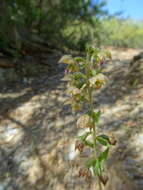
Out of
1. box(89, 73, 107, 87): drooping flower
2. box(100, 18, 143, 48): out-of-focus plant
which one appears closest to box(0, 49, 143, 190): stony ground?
box(89, 73, 107, 87): drooping flower

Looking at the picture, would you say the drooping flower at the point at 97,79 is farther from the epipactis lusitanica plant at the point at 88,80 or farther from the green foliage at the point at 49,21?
the green foliage at the point at 49,21

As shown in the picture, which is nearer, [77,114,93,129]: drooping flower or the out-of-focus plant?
[77,114,93,129]: drooping flower

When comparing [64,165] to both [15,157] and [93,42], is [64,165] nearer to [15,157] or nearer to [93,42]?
[15,157]

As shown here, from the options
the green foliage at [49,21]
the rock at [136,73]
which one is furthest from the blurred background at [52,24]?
the rock at [136,73]

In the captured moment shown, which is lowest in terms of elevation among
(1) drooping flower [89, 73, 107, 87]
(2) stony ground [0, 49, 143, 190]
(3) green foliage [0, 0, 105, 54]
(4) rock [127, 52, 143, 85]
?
(2) stony ground [0, 49, 143, 190]

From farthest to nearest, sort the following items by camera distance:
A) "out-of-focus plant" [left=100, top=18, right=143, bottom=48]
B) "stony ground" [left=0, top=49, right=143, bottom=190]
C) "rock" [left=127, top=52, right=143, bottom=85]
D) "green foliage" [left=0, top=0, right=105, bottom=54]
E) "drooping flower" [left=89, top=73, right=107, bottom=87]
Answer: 1. "out-of-focus plant" [left=100, top=18, right=143, bottom=48]
2. "green foliage" [left=0, top=0, right=105, bottom=54]
3. "rock" [left=127, top=52, right=143, bottom=85]
4. "stony ground" [left=0, top=49, right=143, bottom=190]
5. "drooping flower" [left=89, top=73, right=107, bottom=87]

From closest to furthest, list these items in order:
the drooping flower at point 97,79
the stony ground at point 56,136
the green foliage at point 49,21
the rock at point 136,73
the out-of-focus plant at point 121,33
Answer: the drooping flower at point 97,79, the stony ground at point 56,136, the rock at point 136,73, the green foliage at point 49,21, the out-of-focus plant at point 121,33

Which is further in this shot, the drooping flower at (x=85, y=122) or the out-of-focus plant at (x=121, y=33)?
the out-of-focus plant at (x=121, y=33)

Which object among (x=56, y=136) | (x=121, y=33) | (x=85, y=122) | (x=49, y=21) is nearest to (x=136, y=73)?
(x=56, y=136)

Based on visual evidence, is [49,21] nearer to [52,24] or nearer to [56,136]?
[52,24]

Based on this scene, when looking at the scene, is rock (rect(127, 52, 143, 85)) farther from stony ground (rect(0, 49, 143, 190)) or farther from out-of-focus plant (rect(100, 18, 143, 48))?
out-of-focus plant (rect(100, 18, 143, 48))

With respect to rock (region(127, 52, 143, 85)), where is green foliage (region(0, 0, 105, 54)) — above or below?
above
